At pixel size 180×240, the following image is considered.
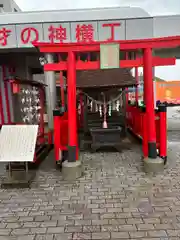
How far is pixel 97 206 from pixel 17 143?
2339 mm

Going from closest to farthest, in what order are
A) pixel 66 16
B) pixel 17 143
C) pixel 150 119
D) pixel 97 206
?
1. pixel 97 206
2. pixel 17 143
3. pixel 150 119
4. pixel 66 16

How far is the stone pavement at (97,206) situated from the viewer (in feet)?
10.8

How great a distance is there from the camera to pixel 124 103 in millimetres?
9656

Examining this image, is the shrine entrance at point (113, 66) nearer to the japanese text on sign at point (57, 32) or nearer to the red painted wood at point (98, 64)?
the red painted wood at point (98, 64)

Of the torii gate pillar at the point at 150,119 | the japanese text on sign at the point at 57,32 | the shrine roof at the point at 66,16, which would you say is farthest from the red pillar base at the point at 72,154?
the shrine roof at the point at 66,16

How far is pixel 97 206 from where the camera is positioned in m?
4.06

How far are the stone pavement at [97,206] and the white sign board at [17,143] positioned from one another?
2.41ft

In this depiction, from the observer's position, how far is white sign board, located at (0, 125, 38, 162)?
489 cm

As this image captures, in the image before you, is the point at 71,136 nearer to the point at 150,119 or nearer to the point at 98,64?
the point at 98,64

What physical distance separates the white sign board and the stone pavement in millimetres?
736

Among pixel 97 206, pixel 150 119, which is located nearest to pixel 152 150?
pixel 150 119

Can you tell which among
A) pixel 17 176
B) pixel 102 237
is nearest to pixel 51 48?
pixel 17 176

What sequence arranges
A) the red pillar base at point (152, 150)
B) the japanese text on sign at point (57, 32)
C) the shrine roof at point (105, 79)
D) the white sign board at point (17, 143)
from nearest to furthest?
the white sign board at point (17, 143), the red pillar base at point (152, 150), the shrine roof at point (105, 79), the japanese text on sign at point (57, 32)

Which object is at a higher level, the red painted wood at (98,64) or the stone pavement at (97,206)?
the red painted wood at (98,64)
